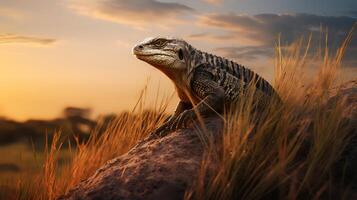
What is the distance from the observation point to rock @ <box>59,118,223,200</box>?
4879mm

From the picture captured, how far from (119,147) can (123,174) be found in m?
2.29

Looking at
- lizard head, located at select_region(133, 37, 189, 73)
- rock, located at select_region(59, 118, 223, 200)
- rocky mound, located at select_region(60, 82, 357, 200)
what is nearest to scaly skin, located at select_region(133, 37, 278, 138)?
lizard head, located at select_region(133, 37, 189, 73)

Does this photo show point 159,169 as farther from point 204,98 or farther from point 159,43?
point 159,43

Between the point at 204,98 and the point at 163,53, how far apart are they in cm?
71

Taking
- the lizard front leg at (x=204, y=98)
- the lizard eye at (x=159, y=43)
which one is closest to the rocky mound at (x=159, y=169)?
the lizard front leg at (x=204, y=98)

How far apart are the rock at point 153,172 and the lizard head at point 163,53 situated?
84 centimetres

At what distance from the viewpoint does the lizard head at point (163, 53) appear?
6.41 m

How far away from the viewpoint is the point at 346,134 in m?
5.54

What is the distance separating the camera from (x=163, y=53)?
641 centimetres

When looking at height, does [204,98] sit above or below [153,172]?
above

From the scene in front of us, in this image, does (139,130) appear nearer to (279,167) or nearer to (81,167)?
(81,167)

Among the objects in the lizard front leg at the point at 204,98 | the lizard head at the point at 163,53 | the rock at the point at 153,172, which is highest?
the lizard head at the point at 163,53

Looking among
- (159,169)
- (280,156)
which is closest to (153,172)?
(159,169)

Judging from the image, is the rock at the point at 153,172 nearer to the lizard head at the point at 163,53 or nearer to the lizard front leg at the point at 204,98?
the lizard front leg at the point at 204,98
